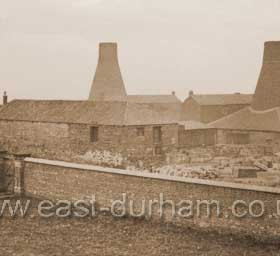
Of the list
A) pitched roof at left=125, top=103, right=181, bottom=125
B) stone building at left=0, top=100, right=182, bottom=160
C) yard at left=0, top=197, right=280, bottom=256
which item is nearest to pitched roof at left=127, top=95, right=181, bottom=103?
stone building at left=0, top=100, right=182, bottom=160

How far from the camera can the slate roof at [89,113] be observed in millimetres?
28938

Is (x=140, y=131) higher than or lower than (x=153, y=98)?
lower

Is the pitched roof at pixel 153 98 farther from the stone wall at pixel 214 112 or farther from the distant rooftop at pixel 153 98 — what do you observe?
the stone wall at pixel 214 112

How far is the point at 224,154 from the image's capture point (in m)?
35.3

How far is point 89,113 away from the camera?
30.1 meters

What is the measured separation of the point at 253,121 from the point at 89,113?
13.4m

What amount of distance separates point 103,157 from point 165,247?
1701 centimetres

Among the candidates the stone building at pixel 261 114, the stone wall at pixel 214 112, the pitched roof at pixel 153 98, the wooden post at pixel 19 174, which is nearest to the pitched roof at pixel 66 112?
the stone building at pixel 261 114

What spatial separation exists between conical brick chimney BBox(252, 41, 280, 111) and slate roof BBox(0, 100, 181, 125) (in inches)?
447

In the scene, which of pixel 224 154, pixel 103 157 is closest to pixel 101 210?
pixel 103 157

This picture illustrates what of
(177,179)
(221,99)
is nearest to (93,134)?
(177,179)

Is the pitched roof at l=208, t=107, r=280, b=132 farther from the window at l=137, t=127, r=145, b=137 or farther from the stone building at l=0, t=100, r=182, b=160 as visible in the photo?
the window at l=137, t=127, r=145, b=137

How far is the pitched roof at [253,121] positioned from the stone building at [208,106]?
1459cm

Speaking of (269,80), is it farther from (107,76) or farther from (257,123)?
(107,76)
